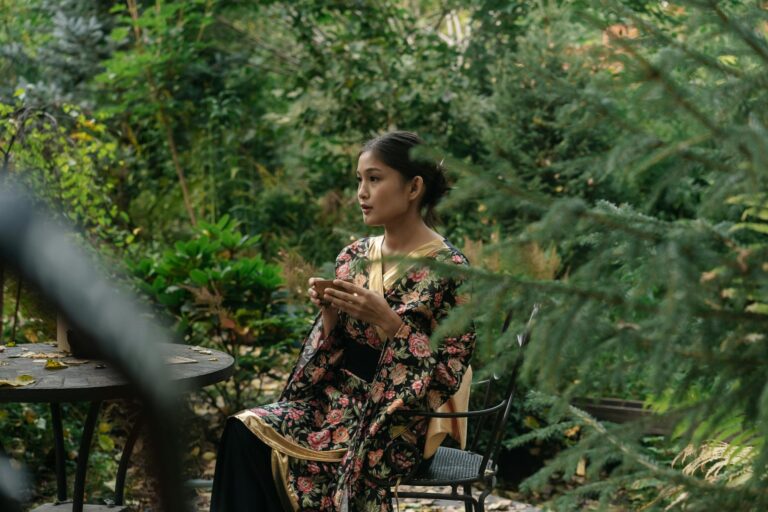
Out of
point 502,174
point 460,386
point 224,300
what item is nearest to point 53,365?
point 460,386

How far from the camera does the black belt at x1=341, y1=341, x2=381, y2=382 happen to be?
10.2ft

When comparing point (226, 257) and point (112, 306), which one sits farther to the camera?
point (226, 257)

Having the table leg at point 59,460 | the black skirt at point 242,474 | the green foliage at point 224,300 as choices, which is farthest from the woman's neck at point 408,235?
the green foliage at point 224,300

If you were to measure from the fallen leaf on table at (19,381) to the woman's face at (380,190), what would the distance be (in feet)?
3.72

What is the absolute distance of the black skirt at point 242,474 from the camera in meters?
2.86

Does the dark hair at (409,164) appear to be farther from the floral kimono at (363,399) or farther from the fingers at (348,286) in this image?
the fingers at (348,286)

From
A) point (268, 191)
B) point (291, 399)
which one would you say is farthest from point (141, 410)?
point (268, 191)

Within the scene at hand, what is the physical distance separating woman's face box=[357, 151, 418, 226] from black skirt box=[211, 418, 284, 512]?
0.79m

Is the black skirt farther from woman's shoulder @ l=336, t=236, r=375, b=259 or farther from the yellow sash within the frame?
woman's shoulder @ l=336, t=236, r=375, b=259

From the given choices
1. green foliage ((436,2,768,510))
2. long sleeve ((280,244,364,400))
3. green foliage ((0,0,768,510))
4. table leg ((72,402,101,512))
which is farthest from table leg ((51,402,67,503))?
green foliage ((436,2,768,510))

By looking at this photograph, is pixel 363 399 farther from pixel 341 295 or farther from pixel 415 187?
pixel 415 187

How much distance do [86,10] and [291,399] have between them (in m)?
6.82

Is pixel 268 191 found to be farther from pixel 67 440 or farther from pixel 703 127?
pixel 703 127

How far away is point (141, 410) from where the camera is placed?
0.43 m
